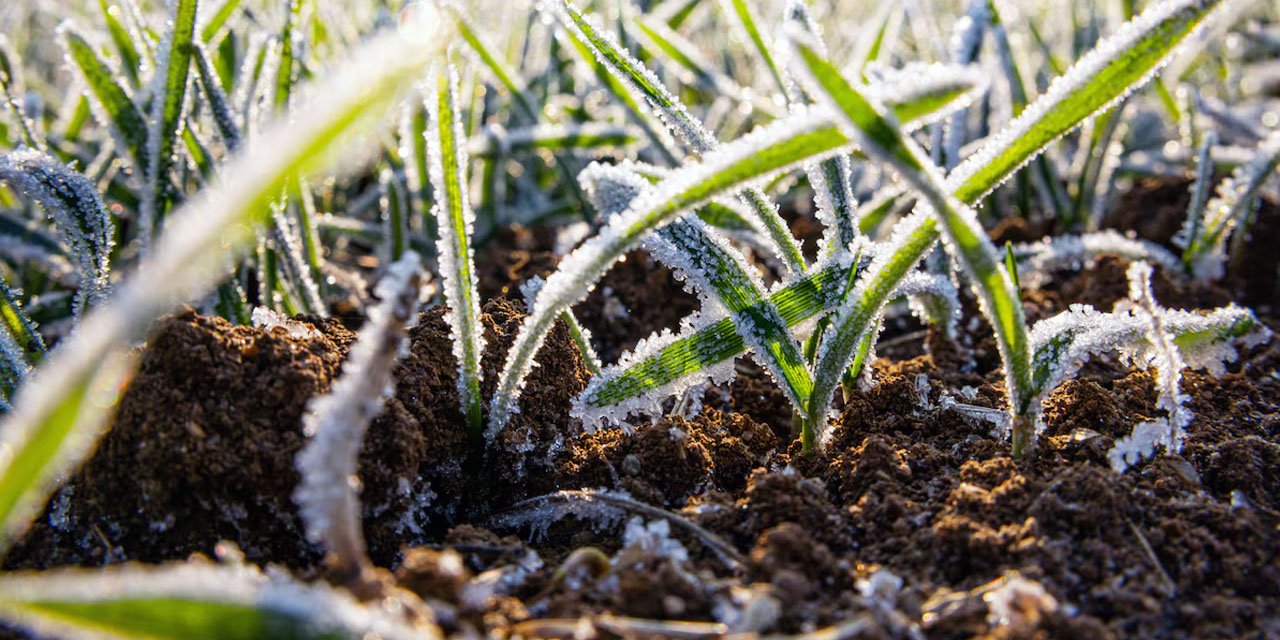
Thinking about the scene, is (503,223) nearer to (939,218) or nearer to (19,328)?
(19,328)

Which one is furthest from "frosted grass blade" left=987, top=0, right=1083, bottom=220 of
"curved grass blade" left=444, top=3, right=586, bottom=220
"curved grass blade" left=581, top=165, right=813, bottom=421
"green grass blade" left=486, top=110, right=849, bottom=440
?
"green grass blade" left=486, top=110, right=849, bottom=440

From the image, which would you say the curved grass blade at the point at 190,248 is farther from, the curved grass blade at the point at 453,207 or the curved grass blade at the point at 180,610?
the curved grass blade at the point at 453,207

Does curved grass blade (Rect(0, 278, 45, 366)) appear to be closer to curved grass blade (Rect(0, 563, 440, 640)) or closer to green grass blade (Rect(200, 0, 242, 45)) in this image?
green grass blade (Rect(200, 0, 242, 45))

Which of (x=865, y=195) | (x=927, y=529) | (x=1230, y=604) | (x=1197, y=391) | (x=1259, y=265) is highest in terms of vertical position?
(x=865, y=195)

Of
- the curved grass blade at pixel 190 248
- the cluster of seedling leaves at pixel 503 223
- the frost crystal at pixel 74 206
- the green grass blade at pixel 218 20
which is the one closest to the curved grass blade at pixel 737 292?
the cluster of seedling leaves at pixel 503 223

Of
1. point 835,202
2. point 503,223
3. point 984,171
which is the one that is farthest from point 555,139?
point 984,171


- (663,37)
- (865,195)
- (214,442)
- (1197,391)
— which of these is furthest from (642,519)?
(865,195)

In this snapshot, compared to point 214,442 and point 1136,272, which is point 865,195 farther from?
point 214,442

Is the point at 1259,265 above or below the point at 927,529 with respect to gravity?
above
